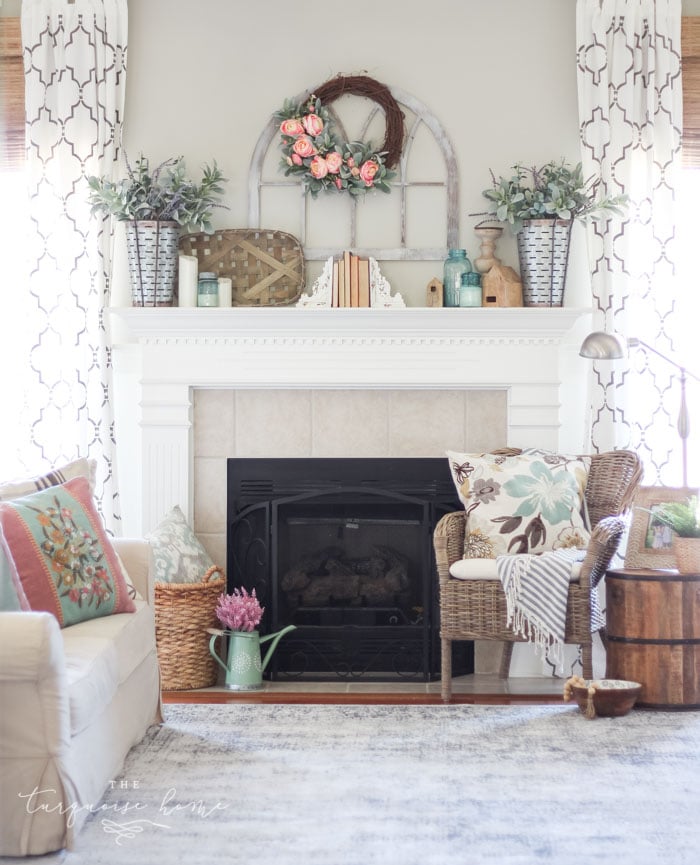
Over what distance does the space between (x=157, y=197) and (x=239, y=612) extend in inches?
65.5

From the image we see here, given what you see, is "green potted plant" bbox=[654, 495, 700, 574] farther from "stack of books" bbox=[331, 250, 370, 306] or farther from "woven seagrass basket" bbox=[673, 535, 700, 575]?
"stack of books" bbox=[331, 250, 370, 306]

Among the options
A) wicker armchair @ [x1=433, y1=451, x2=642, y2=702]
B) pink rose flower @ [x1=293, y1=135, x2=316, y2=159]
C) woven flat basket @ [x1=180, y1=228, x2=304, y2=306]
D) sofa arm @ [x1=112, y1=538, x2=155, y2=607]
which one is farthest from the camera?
woven flat basket @ [x1=180, y1=228, x2=304, y2=306]

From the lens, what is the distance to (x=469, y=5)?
4527 millimetres

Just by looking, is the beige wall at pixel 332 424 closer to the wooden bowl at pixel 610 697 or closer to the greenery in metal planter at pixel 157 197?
the greenery in metal planter at pixel 157 197

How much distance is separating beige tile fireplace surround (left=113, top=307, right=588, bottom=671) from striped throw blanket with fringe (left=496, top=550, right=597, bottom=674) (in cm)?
72

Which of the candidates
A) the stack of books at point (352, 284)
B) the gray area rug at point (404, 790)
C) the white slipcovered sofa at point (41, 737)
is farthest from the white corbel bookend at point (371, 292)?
the white slipcovered sofa at point (41, 737)

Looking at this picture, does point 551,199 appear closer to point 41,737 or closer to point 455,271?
point 455,271

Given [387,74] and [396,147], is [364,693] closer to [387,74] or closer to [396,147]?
[396,147]

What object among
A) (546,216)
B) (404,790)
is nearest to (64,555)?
(404,790)

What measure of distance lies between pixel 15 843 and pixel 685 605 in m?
2.25

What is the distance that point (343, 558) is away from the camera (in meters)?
4.41

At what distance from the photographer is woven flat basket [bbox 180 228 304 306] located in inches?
176

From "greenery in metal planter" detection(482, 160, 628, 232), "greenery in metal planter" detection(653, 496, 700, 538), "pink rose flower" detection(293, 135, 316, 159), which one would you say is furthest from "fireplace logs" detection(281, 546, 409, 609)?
"pink rose flower" detection(293, 135, 316, 159)

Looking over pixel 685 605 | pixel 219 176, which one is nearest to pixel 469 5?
pixel 219 176
